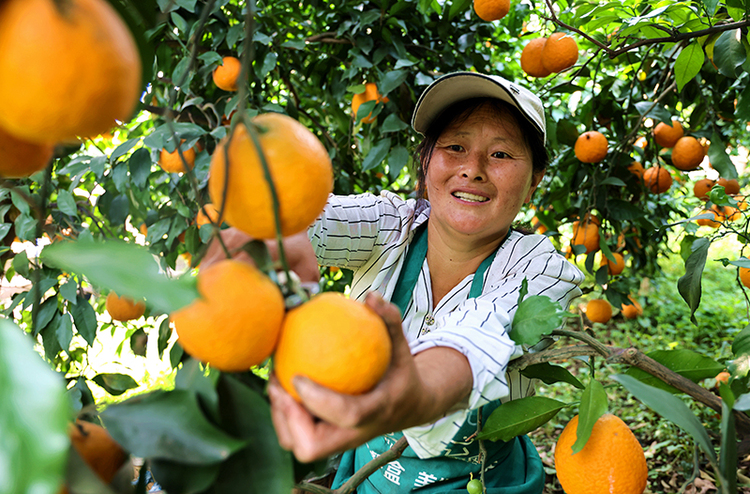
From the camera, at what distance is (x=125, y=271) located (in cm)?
28

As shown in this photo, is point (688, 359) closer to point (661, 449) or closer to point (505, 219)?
point (505, 219)

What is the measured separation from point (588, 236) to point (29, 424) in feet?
6.52

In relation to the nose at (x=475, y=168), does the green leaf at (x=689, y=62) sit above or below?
above

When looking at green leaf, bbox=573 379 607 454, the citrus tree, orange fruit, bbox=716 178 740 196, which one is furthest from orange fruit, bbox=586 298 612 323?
green leaf, bbox=573 379 607 454

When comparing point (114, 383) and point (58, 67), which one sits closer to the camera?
point (58, 67)

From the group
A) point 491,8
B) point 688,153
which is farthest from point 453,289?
point 688,153

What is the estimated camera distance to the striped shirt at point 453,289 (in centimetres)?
65

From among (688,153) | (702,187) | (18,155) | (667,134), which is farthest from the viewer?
(702,187)

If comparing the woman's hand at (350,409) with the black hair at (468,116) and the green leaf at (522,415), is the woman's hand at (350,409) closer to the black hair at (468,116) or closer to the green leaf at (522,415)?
the green leaf at (522,415)

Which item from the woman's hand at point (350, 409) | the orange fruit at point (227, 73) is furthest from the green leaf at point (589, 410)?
the orange fruit at point (227, 73)

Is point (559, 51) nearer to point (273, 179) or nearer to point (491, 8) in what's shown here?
point (491, 8)

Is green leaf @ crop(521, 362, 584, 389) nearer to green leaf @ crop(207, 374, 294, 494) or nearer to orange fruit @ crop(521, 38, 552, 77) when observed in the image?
green leaf @ crop(207, 374, 294, 494)

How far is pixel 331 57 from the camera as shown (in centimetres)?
176

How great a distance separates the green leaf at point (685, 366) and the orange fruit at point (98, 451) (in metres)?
0.61
